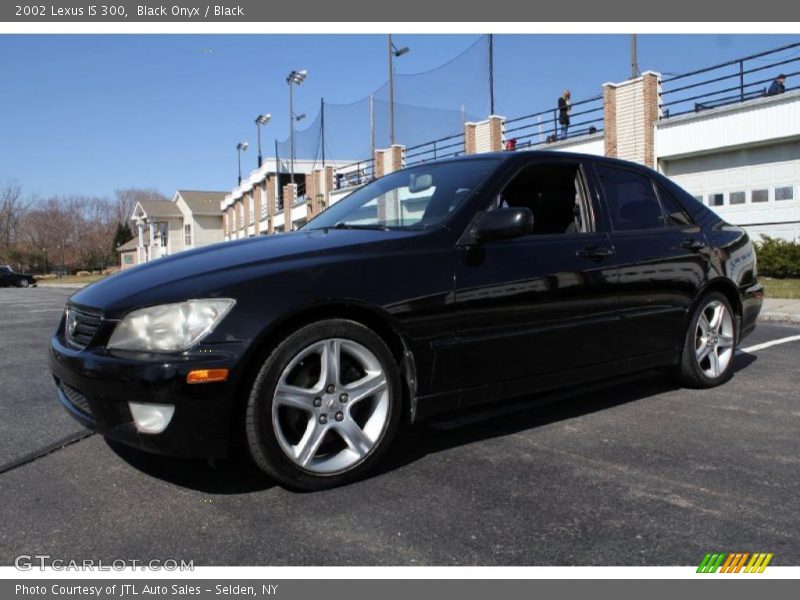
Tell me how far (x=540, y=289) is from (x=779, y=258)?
13.3 meters

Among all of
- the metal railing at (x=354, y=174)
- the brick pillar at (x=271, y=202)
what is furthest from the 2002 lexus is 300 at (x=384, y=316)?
the brick pillar at (x=271, y=202)

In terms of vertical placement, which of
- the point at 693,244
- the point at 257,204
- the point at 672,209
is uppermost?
the point at 257,204

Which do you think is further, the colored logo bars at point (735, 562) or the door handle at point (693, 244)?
the door handle at point (693, 244)

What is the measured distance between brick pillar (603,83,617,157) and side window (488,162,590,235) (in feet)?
56.6

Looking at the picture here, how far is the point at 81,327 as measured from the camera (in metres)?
3.13

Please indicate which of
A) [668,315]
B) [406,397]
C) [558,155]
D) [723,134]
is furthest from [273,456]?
[723,134]

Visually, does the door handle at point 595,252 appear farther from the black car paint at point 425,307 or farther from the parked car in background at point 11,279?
the parked car in background at point 11,279

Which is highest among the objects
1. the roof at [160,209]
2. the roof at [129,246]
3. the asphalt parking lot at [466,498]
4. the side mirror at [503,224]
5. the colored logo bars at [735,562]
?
the roof at [160,209]

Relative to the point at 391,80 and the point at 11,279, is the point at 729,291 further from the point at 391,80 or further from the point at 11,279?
the point at 11,279

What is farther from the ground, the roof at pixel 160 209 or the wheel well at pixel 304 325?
the roof at pixel 160 209

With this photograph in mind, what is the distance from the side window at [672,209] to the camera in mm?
4777

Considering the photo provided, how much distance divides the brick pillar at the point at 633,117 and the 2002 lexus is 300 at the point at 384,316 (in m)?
16.1

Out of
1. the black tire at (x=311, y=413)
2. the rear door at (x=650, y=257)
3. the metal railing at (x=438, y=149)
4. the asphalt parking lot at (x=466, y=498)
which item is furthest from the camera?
the metal railing at (x=438, y=149)

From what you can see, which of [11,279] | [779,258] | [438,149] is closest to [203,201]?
[11,279]
